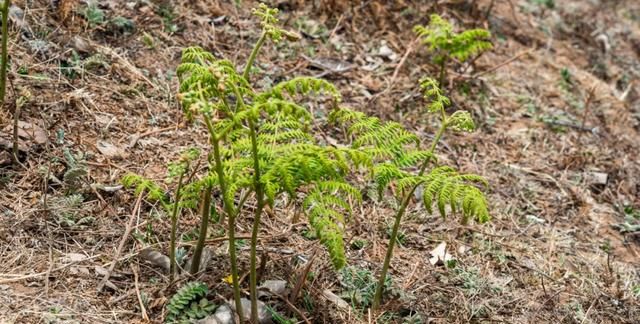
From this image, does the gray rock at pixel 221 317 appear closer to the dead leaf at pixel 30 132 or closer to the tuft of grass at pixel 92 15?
the dead leaf at pixel 30 132

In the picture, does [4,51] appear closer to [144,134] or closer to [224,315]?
[144,134]

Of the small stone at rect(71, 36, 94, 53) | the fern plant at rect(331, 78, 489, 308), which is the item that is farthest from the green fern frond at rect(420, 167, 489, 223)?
the small stone at rect(71, 36, 94, 53)

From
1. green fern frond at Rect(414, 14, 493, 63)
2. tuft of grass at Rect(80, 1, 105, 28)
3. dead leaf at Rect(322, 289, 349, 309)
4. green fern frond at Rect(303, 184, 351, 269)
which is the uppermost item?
green fern frond at Rect(303, 184, 351, 269)

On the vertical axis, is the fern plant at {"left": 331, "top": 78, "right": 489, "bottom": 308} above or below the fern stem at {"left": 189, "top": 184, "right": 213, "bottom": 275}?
above

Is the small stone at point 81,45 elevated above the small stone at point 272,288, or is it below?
above

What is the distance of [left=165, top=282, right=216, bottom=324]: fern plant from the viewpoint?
3012 millimetres

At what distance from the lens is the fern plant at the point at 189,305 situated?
3012 mm

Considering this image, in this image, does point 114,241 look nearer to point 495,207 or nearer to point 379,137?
point 379,137

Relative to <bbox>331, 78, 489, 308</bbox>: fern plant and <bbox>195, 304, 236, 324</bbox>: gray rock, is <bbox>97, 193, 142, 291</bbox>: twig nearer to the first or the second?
<bbox>195, 304, 236, 324</bbox>: gray rock

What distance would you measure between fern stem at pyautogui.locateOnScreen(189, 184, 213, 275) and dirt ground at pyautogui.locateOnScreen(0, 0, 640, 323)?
0.07 m

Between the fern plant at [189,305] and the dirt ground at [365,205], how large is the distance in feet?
0.26

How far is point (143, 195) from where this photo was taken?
3.68 m

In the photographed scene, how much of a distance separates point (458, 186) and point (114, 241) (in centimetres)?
173

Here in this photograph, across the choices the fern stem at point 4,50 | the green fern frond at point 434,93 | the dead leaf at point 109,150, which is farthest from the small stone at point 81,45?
the green fern frond at point 434,93
